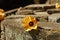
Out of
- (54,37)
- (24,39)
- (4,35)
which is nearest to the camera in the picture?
(54,37)

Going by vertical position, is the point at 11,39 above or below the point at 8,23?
below

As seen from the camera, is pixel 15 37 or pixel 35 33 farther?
pixel 15 37

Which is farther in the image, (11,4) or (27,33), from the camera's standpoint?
(11,4)

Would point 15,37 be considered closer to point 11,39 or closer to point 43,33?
point 11,39

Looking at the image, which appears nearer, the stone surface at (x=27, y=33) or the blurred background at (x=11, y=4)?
the stone surface at (x=27, y=33)

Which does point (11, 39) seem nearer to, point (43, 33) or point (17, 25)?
point (17, 25)

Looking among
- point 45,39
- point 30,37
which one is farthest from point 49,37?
point 30,37

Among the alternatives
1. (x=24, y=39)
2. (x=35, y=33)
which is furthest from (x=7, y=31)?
(x=35, y=33)

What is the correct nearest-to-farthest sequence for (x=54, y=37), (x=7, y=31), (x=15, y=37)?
(x=54, y=37)
(x=15, y=37)
(x=7, y=31)

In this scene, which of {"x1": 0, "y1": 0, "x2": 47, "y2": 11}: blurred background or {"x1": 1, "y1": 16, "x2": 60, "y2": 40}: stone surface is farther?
{"x1": 0, "y1": 0, "x2": 47, "y2": 11}: blurred background
